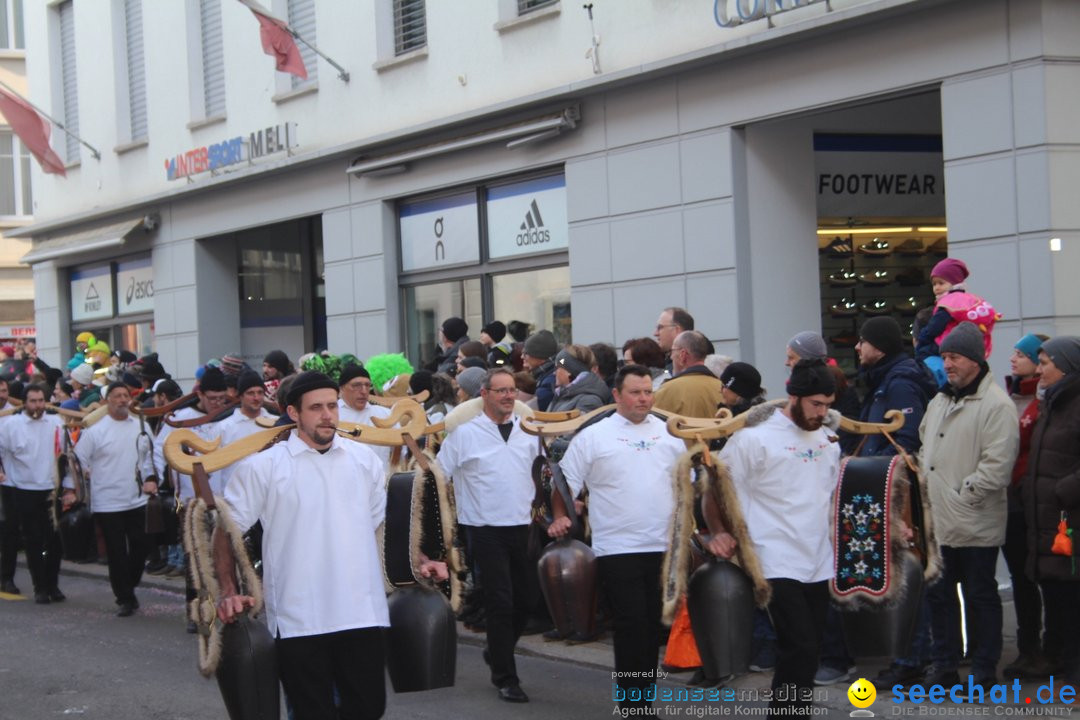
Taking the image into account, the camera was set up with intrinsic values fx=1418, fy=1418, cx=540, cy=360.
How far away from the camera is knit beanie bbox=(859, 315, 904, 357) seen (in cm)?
834

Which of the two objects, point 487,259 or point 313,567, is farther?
point 487,259

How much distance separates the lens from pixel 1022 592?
8305 millimetres

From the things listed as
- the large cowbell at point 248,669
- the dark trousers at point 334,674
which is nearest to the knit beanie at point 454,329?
the dark trousers at point 334,674

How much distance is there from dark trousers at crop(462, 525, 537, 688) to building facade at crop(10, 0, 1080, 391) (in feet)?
15.3

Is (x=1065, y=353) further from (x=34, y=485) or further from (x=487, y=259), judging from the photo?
(x=487, y=259)

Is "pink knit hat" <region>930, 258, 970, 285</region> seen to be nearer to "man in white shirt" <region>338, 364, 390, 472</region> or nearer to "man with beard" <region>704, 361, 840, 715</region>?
"man with beard" <region>704, 361, 840, 715</region>

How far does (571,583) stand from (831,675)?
6.44 feet

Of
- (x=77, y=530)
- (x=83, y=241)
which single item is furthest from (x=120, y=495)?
(x=83, y=241)

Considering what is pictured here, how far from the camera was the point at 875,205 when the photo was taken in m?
14.3

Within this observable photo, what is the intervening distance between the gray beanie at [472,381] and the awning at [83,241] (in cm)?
1446

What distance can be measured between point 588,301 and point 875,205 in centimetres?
315

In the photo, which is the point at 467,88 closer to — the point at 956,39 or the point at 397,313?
the point at 397,313

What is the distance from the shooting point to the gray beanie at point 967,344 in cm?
784

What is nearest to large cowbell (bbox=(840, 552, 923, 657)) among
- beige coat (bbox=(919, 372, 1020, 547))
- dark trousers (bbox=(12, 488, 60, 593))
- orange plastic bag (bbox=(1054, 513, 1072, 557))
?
beige coat (bbox=(919, 372, 1020, 547))
